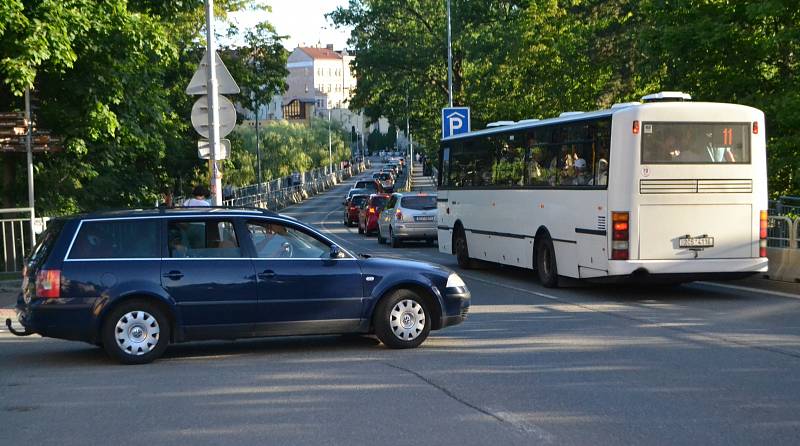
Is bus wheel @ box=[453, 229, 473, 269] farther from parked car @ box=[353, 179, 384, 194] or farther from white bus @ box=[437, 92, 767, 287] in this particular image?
parked car @ box=[353, 179, 384, 194]

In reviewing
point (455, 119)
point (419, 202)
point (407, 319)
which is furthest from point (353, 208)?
point (407, 319)

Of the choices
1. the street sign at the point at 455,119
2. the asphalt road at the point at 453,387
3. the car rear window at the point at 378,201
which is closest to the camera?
the asphalt road at the point at 453,387

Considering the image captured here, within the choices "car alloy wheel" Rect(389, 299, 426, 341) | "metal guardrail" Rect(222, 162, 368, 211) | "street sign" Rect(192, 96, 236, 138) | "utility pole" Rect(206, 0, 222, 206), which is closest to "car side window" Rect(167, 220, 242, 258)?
"car alloy wheel" Rect(389, 299, 426, 341)

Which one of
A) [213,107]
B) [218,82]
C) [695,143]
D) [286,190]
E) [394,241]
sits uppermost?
[218,82]

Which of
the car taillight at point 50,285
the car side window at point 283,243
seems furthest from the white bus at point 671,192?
the car taillight at point 50,285

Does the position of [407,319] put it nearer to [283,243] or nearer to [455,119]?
[283,243]

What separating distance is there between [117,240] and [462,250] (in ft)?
44.1

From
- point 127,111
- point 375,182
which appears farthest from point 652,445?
point 375,182

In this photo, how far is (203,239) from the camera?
11.0 meters

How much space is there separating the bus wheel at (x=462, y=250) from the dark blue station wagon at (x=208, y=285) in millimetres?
11860

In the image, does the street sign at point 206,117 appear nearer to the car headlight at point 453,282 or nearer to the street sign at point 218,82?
the street sign at point 218,82

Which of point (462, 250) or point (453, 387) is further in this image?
point (462, 250)

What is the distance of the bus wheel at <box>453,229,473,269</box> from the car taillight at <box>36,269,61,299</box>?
44.5 feet

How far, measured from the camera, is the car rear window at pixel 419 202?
32.4 metres
